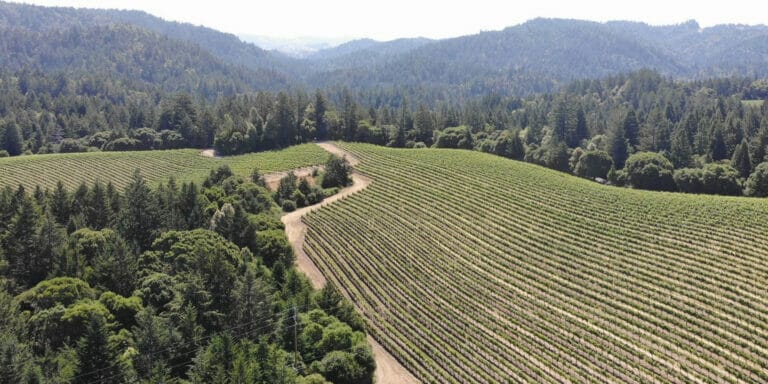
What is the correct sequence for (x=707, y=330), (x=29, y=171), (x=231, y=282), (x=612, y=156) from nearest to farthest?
(x=707, y=330) → (x=231, y=282) → (x=29, y=171) → (x=612, y=156)

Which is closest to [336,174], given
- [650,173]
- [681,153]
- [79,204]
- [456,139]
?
[456,139]

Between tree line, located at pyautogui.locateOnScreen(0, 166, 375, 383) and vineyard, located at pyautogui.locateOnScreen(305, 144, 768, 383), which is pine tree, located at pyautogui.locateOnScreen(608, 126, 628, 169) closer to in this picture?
vineyard, located at pyautogui.locateOnScreen(305, 144, 768, 383)

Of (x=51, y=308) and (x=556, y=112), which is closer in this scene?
(x=51, y=308)

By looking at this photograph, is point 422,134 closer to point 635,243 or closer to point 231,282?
point 635,243

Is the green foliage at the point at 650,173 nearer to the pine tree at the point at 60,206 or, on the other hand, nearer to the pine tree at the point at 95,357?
the pine tree at the point at 95,357

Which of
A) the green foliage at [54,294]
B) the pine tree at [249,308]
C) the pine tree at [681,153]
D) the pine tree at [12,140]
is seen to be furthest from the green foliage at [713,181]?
the pine tree at [12,140]

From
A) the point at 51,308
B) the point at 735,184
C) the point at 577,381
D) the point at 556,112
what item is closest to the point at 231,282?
the point at 51,308

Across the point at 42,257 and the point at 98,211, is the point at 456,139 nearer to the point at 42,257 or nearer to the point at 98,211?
the point at 98,211
